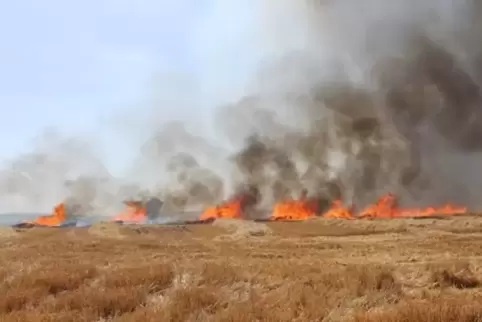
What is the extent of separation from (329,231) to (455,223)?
33.9 feet

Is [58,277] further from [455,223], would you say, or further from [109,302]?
[455,223]

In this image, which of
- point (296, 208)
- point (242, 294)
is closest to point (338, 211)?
point (296, 208)

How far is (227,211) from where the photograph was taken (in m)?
71.2

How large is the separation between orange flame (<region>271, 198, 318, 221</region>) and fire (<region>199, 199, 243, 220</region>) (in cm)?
578

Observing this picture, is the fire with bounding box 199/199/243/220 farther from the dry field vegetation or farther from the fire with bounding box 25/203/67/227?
the dry field vegetation

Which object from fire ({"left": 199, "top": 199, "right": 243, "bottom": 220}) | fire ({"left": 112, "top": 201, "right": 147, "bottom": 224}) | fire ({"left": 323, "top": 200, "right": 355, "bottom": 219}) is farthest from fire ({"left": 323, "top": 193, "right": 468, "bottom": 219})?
fire ({"left": 112, "top": 201, "right": 147, "bottom": 224})

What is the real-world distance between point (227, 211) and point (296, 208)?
9551 millimetres

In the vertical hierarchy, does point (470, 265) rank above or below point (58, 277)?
below

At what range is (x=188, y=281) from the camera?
10.5 meters

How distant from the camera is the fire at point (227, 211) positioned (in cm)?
6806

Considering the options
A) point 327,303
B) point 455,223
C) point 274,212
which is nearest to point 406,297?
point 327,303

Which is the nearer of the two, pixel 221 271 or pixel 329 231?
pixel 221 271

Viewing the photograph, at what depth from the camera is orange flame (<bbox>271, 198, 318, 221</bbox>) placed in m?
66.4

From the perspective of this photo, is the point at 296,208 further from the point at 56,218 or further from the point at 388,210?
the point at 56,218
